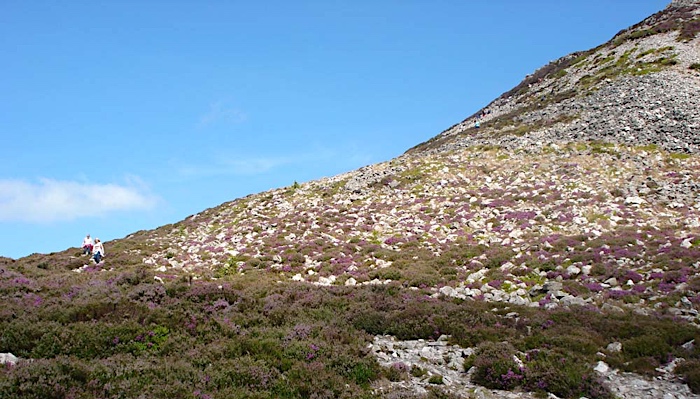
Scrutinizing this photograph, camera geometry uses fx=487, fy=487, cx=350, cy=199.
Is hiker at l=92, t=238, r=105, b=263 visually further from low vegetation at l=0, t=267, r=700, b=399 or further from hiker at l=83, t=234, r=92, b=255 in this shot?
low vegetation at l=0, t=267, r=700, b=399

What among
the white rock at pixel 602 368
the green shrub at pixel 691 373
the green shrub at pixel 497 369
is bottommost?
the green shrub at pixel 691 373

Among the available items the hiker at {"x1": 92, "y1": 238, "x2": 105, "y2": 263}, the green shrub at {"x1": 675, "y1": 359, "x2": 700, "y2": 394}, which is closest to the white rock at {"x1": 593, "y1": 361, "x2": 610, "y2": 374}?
the green shrub at {"x1": 675, "y1": 359, "x2": 700, "y2": 394}

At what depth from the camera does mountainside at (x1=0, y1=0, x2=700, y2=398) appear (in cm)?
1393

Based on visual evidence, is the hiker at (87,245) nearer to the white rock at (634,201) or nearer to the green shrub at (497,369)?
the green shrub at (497,369)

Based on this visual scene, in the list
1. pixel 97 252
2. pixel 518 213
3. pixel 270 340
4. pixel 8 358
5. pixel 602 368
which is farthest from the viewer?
pixel 518 213

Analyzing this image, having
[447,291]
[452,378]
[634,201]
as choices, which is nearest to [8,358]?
[452,378]

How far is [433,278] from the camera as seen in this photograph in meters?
24.8

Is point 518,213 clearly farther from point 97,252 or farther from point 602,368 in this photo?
point 97,252

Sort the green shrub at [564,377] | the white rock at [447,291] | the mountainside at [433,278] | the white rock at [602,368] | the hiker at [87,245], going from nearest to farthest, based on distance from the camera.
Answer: the green shrub at [564,377], the mountainside at [433,278], the white rock at [602,368], the white rock at [447,291], the hiker at [87,245]

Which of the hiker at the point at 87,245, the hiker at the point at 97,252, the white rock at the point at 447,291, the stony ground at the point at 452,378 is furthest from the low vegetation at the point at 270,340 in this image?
the hiker at the point at 87,245

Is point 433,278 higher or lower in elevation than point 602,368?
higher

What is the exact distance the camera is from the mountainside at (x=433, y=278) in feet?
45.7

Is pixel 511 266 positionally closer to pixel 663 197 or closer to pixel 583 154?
pixel 663 197

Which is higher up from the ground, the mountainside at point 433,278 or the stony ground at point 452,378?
the mountainside at point 433,278
